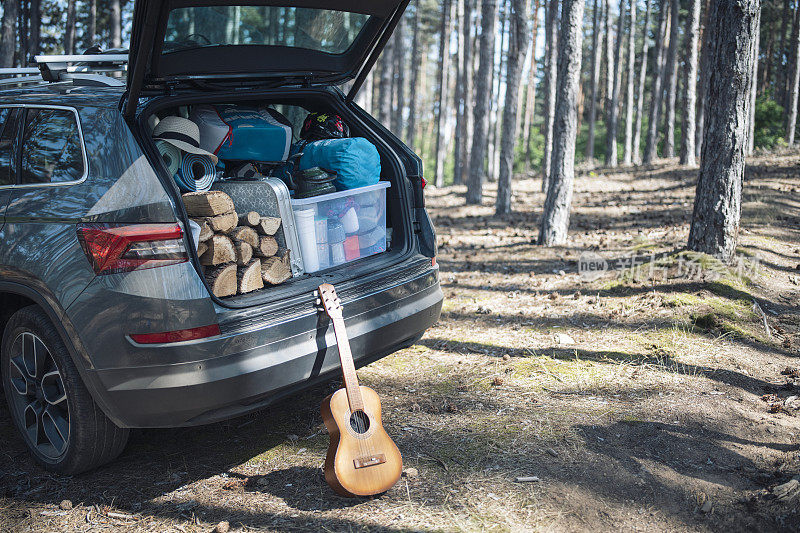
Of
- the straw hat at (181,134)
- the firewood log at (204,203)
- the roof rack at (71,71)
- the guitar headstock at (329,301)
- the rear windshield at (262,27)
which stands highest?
the rear windshield at (262,27)

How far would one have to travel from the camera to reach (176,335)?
2680 millimetres

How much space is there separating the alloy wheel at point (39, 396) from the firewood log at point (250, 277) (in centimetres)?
101

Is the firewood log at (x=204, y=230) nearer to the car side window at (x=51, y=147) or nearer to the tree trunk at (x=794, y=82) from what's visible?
the car side window at (x=51, y=147)

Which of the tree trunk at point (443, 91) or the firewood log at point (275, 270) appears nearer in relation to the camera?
the firewood log at point (275, 270)

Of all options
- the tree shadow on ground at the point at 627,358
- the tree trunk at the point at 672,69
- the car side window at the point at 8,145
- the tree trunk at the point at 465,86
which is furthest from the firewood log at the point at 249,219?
the tree trunk at the point at 672,69

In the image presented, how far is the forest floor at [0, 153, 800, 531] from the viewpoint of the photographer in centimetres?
281

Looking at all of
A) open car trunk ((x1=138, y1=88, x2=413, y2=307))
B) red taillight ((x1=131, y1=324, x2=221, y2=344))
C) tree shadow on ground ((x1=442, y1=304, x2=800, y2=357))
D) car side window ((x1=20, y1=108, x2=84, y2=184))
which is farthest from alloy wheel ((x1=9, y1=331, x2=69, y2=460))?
tree shadow on ground ((x1=442, y1=304, x2=800, y2=357))

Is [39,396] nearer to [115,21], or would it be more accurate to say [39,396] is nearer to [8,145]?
[8,145]

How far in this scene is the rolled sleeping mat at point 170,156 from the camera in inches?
133

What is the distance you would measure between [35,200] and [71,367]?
2.85 ft

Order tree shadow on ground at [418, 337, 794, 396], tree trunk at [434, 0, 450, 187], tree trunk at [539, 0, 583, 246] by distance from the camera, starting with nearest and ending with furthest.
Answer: tree shadow on ground at [418, 337, 794, 396], tree trunk at [539, 0, 583, 246], tree trunk at [434, 0, 450, 187]

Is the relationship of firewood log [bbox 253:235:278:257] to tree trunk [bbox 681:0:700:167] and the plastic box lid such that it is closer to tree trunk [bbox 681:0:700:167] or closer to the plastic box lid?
the plastic box lid

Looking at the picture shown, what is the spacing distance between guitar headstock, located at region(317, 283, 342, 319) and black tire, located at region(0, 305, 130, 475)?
1253 millimetres

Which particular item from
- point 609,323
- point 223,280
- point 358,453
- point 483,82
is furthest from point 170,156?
point 483,82
